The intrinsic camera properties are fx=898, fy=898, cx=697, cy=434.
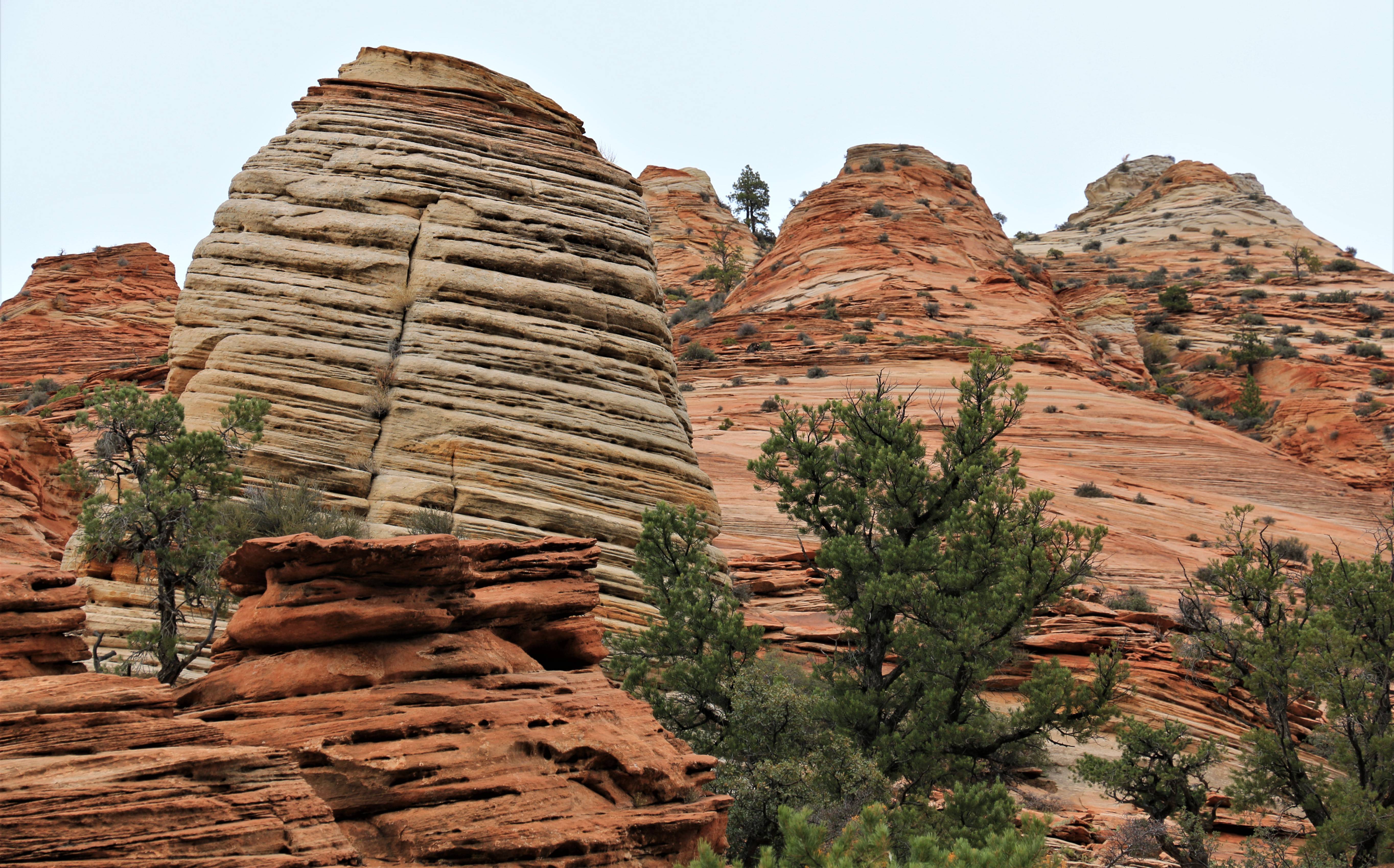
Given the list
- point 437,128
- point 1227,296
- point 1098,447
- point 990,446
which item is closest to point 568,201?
point 437,128

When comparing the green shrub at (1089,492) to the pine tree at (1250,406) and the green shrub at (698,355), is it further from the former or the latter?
the pine tree at (1250,406)

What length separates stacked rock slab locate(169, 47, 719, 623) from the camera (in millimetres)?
13680

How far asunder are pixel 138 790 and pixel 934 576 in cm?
943

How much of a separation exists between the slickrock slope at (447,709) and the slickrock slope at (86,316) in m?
30.0

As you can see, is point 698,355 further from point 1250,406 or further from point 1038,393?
point 1250,406

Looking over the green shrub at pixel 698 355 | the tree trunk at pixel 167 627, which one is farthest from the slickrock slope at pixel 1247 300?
the tree trunk at pixel 167 627

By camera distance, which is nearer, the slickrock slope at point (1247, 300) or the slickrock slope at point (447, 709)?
the slickrock slope at point (447, 709)

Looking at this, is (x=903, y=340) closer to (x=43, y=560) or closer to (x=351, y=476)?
(x=351, y=476)

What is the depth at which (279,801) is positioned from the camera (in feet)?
20.0

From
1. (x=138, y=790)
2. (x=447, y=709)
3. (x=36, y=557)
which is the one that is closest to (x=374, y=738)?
(x=447, y=709)

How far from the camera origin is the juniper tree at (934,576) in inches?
441

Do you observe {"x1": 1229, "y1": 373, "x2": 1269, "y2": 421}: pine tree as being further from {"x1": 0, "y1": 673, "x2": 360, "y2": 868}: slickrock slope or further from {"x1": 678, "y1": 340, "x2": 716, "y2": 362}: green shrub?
{"x1": 0, "y1": 673, "x2": 360, "y2": 868}: slickrock slope

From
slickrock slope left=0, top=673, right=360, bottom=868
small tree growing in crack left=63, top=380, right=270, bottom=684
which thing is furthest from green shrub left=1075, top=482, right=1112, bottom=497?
slickrock slope left=0, top=673, right=360, bottom=868

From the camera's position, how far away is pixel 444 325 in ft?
50.6
